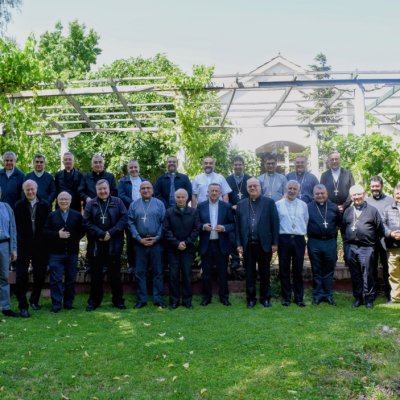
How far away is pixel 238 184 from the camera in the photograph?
27.6ft

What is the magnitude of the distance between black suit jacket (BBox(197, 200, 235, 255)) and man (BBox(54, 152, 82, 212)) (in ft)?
6.57

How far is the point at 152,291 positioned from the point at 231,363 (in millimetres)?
3366

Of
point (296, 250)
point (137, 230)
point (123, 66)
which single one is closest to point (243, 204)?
point (296, 250)

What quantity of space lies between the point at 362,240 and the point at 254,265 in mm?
1603

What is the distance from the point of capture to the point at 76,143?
18.6m

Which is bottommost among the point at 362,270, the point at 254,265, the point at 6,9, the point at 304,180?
the point at 362,270

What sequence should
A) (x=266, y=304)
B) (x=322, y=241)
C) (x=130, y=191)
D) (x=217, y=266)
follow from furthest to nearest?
(x=130, y=191) → (x=217, y=266) → (x=322, y=241) → (x=266, y=304)

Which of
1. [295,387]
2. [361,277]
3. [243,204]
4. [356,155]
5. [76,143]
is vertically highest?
[76,143]

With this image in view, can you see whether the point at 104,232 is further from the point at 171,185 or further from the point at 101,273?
the point at 171,185

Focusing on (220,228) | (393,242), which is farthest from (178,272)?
(393,242)

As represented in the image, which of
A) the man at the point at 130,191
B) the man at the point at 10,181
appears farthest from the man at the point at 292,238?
the man at the point at 10,181

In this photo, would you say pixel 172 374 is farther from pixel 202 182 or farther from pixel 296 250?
pixel 202 182

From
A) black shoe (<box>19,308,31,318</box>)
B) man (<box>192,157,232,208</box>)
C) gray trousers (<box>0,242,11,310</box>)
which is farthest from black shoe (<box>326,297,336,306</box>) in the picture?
gray trousers (<box>0,242,11,310</box>)

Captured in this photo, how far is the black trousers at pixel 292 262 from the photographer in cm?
754
